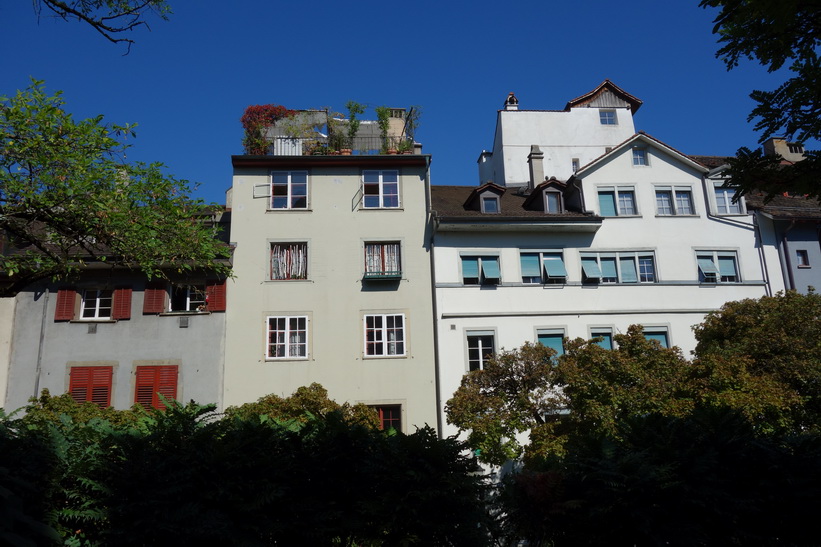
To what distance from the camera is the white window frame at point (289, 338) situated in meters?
24.0

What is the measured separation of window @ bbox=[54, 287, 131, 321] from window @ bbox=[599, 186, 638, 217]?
18730mm

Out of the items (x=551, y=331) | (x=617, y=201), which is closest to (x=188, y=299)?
(x=551, y=331)

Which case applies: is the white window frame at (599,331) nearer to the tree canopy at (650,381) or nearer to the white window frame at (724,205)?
the tree canopy at (650,381)

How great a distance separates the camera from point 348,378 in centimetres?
2403

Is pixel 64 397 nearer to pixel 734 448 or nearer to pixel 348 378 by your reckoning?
pixel 348 378

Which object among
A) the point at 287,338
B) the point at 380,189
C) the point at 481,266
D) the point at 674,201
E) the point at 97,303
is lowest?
the point at 287,338

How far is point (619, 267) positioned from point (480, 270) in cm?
556

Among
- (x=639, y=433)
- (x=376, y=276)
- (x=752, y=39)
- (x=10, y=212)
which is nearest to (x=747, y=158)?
(x=752, y=39)

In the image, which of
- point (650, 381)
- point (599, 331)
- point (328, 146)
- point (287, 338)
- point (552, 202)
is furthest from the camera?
point (328, 146)

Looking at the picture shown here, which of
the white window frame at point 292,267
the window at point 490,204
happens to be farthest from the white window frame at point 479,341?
the white window frame at point 292,267

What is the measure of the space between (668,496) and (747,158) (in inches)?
182

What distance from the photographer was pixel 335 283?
25156 mm

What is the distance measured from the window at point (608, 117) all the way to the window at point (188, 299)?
24.6 meters

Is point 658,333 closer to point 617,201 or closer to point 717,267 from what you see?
point 717,267
